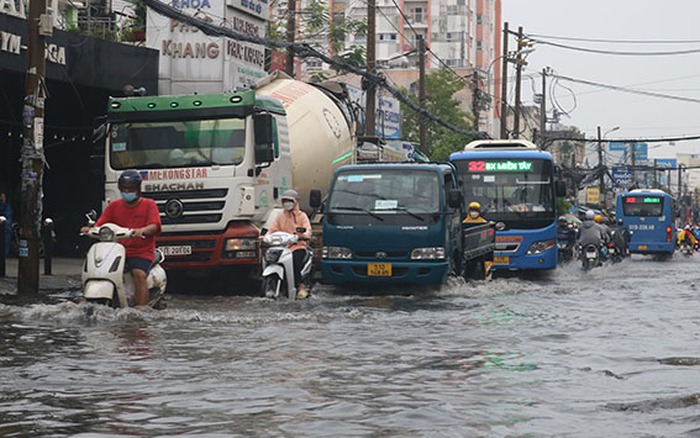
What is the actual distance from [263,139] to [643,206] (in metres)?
36.2

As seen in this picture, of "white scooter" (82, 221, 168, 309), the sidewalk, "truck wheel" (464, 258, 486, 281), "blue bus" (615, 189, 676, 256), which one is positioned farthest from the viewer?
"blue bus" (615, 189, 676, 256)

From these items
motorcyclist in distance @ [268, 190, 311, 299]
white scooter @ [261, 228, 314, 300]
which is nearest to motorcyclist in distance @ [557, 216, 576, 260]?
motorcyclist in distance @ [268, 190, 311, 299]

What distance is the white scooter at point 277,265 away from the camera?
651 inches

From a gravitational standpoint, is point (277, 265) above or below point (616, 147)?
below

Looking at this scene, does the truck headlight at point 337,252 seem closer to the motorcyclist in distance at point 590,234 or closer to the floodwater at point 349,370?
the floodwater at point 349,370

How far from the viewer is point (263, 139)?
1842 cm

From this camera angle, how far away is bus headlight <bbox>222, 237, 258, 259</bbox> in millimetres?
18531

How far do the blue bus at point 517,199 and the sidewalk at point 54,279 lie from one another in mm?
8394

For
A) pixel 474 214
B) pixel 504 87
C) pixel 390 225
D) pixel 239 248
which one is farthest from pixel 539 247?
pixel 504 87

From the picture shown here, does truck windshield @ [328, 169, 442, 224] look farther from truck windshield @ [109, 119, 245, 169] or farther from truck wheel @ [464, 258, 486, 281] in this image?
truck wheel @ [464, 258, 486, 281]

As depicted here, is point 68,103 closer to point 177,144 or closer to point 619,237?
point 177,144

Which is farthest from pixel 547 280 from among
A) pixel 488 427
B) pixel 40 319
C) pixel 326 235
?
pixel 488 427

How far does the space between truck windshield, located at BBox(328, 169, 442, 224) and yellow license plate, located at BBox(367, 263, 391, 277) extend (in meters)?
0.67

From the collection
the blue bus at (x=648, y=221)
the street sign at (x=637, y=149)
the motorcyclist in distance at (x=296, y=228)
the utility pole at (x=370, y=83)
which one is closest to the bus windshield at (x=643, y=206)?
the blue bus at (x=648, y=221)
